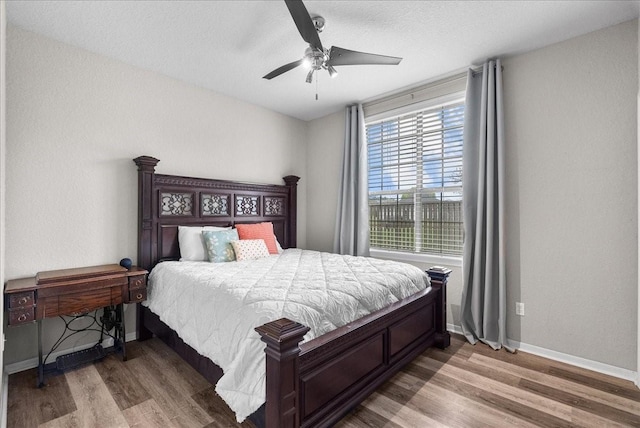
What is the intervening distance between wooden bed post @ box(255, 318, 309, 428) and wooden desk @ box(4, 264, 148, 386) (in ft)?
5.73

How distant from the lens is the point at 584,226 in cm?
248

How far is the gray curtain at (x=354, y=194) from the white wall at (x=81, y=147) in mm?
1633

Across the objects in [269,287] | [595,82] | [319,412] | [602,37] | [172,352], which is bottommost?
[172,352]

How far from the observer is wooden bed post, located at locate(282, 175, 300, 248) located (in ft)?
14.2

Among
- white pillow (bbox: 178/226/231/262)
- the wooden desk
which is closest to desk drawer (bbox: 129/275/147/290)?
the wooden desk

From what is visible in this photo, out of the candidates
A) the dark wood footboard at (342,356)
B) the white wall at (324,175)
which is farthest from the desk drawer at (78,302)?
the white wall at (324,175)

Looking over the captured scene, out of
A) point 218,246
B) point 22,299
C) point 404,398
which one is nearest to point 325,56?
point 218,246

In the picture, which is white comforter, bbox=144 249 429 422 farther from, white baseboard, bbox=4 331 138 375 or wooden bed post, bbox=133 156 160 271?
white baseboard, bbox=4 331 138 375

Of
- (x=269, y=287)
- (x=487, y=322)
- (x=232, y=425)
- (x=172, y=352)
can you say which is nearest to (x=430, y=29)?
(x=269, y=287)

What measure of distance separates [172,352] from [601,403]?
3.21m

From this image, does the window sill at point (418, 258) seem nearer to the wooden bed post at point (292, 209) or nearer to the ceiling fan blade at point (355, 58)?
the wooden bed post at point (292, 209)

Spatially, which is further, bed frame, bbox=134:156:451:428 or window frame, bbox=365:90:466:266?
window frame, bbox=365:90:466:266

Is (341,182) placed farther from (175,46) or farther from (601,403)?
(601,403)

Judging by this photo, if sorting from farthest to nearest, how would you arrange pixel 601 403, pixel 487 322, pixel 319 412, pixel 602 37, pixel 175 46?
1. pixel 487 322
2. pixel 175 46
3. pixel 602 37
4. pixel 601 403
5. pixel 319 412
